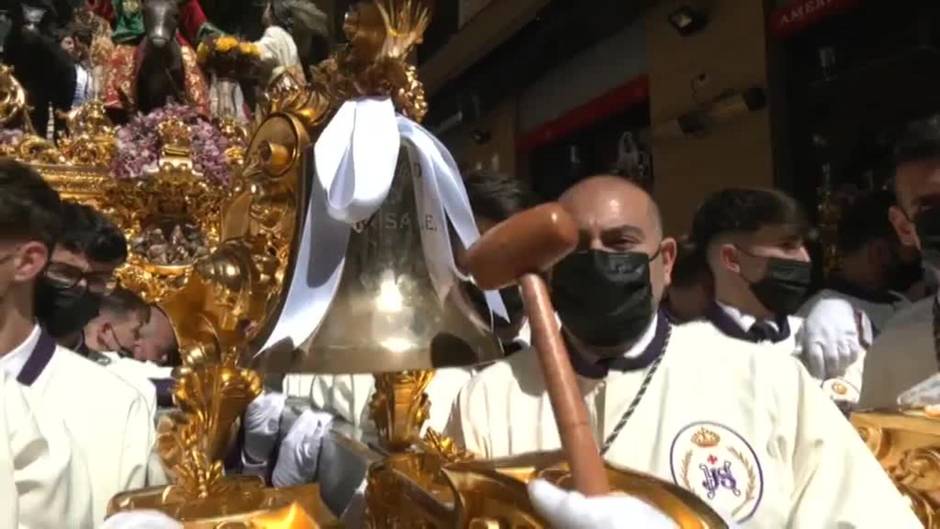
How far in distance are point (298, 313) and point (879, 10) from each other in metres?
4.45

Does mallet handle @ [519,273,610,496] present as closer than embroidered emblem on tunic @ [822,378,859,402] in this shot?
Yes

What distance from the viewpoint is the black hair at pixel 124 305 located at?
9.37 feet

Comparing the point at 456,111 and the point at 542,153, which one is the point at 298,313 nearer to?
the point at 542,153

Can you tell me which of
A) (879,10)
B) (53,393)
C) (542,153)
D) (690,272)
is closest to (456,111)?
(542,153)

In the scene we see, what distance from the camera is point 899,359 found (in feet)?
6.87

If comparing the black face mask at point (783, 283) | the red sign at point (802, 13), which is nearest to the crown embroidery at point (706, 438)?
the black face mask at point (783, 283)

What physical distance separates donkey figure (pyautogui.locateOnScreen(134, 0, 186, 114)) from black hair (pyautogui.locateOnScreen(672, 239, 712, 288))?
5.49ft

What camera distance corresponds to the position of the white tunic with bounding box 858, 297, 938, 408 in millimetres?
2055

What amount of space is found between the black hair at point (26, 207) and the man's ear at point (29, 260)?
0.01 meters

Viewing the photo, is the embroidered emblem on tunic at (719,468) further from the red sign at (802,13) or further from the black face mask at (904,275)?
the red sign at (802,13)

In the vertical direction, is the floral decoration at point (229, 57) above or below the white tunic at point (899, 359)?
above

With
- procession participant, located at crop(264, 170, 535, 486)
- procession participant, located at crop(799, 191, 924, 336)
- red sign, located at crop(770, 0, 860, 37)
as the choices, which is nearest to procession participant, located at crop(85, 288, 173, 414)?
procession participant, located at crop(264, 170, 535, 486)

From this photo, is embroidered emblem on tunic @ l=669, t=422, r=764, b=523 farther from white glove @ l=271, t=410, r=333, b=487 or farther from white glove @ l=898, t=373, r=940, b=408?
white glove @ l=271, t=410, r=333, b=487

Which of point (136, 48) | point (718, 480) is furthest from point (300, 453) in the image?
point (136, 48)
